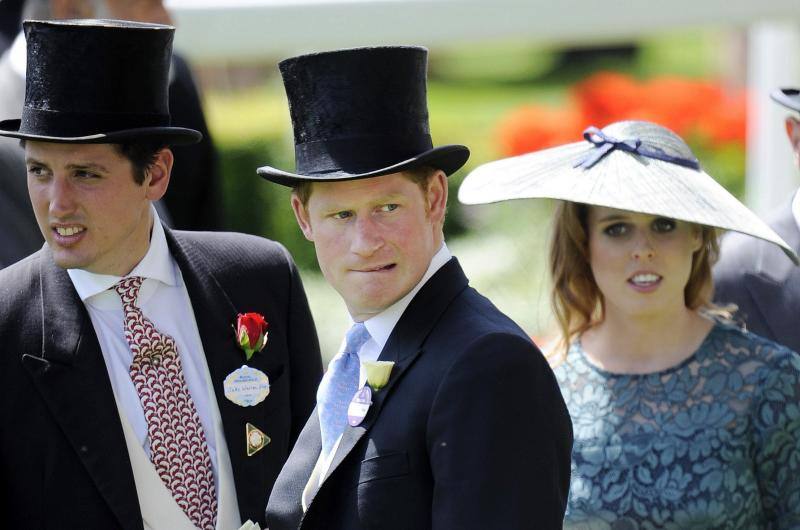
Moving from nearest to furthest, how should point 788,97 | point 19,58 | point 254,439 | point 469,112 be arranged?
point 254,439
point 788,97
point 19,58
point 469,112

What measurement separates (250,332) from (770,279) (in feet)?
5.79

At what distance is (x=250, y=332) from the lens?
3484 millimetres

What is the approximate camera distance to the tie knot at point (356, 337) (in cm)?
294

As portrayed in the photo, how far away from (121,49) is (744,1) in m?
4.05

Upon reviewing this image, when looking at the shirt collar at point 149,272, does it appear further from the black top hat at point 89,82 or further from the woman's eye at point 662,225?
the woman's eye at point 662,225

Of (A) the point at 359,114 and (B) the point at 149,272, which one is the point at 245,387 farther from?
(A) the point at 359,114

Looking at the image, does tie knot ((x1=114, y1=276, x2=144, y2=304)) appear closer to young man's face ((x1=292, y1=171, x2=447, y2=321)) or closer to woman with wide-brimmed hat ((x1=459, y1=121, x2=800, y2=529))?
young man's face ((x1=292, y1=171, x2=447, y2=321))

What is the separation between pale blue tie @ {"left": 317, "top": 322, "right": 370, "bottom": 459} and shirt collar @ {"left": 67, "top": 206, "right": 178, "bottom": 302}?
0.66 meters

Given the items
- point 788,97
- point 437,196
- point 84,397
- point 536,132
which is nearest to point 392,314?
point 437,196

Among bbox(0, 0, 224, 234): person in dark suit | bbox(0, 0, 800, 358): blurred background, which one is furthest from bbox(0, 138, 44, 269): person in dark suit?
bbox(0, 0, 800, 358): blurred background

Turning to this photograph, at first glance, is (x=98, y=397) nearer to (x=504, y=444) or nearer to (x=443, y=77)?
(x=504, y=444)

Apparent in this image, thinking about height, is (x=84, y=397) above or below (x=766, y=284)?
above

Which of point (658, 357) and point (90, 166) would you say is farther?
point (658, 357)

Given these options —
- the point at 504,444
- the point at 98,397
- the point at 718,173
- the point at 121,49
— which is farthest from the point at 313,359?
A: the point at 718,173
